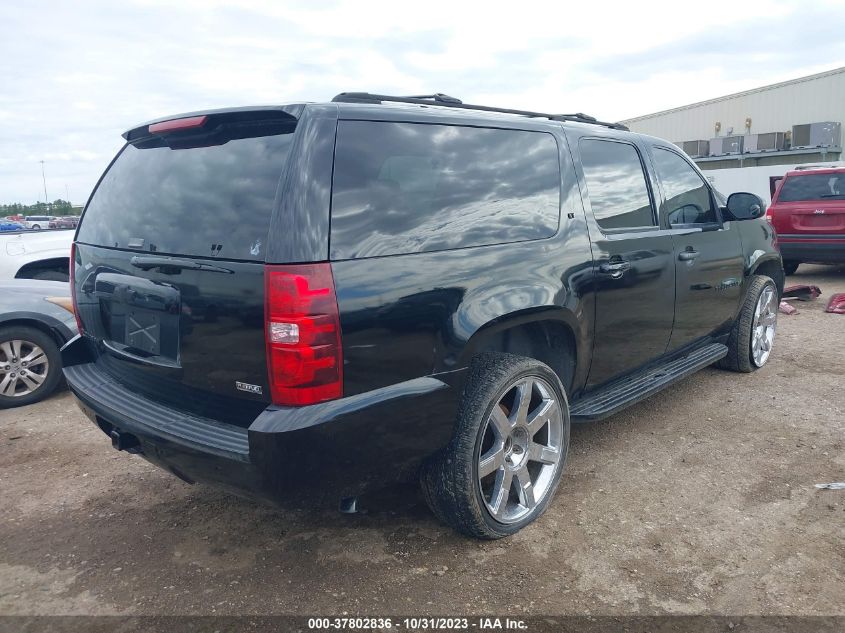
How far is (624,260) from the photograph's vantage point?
11.4ft

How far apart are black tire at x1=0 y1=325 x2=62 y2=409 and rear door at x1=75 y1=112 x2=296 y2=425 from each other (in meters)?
2.46

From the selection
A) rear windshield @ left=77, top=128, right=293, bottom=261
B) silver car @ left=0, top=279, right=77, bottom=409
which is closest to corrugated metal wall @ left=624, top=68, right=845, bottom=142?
silver car @ left=0, top=279, right=77, bottom=409

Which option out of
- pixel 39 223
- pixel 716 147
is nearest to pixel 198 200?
pixel 39 223

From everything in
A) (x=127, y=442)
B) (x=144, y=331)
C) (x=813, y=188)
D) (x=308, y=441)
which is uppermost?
(x=813, y=188)

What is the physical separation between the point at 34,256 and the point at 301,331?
570 centimetres

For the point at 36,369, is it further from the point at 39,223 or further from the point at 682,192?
the point at 39,223

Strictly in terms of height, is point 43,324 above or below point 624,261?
below

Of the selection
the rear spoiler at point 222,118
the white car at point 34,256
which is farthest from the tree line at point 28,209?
the rear spoiler at point 222,118

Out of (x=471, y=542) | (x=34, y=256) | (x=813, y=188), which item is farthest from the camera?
(x=813, y=188)

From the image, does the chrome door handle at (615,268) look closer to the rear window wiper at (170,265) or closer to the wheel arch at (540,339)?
the wheel arch at (540,339)

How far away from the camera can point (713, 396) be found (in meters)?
4.79

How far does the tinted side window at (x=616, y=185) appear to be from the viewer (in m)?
3.48

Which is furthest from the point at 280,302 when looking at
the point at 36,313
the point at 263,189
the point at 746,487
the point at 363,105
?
the point at 36,313

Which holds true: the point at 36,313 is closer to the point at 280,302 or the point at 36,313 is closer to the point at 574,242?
the point at 280,302
